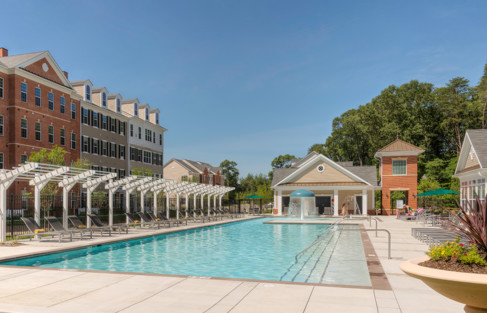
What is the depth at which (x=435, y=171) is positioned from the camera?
5256 cm

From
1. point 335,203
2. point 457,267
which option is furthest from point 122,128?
point 457,267

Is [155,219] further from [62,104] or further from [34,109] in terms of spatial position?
[62,104]

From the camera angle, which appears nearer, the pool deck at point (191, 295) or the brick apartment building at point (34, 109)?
the pool deck at point (191, 295)

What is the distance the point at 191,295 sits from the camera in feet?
22.6

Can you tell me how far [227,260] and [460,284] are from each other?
9858mm

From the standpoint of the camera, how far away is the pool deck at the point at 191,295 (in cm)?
608

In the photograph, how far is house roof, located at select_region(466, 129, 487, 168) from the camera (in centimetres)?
2318

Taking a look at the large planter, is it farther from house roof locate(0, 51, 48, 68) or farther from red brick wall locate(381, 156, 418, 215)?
red brick wall locate(381, 156, 418, 215)

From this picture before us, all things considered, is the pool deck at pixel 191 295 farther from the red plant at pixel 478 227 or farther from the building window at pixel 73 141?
the building window at pixel 73 141

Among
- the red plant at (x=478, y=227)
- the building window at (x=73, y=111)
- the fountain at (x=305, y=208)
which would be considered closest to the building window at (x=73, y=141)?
the building window at (x=73, y=111)

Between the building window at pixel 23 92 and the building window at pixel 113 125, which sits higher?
the building window at pixel 23 92

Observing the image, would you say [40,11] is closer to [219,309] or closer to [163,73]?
[163,73]

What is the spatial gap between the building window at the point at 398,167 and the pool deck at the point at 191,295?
34129mm

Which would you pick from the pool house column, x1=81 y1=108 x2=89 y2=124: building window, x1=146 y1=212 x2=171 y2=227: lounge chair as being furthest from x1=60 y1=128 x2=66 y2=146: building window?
the pool house column
